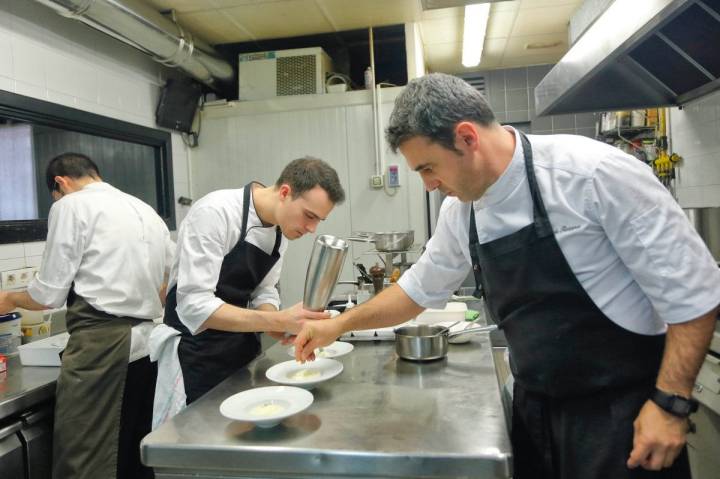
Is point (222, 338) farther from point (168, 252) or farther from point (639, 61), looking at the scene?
point (639, 61)

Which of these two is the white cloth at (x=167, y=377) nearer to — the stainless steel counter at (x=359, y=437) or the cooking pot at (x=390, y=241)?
the stainless steel counter at (x=359, y=437)

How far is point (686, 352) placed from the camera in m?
1.01

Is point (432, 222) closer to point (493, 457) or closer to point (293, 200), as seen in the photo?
point (293, 200)

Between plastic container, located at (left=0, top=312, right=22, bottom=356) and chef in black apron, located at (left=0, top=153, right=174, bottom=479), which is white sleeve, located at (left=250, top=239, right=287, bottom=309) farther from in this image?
plastic container, located at (left=0, top=312, right=22, bottom=356)

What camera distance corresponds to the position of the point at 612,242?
1084 mm

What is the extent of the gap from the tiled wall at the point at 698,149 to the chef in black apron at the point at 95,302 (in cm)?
303

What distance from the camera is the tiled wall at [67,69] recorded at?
264cm

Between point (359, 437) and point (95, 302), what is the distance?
154 centimetres

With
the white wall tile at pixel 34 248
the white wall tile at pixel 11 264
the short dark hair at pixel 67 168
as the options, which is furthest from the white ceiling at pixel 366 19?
the white wall tile at pixel 11 264

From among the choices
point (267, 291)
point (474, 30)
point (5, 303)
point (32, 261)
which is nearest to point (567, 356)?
point (267, 291)

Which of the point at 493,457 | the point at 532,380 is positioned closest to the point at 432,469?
the point at 493,457

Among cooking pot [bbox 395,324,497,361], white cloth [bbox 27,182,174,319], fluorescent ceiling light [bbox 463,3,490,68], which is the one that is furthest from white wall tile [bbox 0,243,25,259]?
fluorescent ceiling light [bbox 463,3,490,68]

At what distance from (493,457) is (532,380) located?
10.7 inches

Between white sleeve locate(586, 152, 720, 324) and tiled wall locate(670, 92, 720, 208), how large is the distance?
2.25 m
